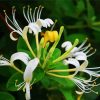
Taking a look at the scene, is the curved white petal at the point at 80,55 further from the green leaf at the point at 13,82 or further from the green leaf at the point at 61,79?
the green leaf at the point at 13,82

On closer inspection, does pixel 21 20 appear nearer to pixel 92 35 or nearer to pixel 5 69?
pixel 5 69

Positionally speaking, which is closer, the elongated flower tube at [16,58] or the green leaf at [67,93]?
the elongated flower tube at [16,58]

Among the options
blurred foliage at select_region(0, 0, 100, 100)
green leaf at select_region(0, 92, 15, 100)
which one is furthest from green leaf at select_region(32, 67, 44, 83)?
green leaf at select_region(0, 92, 15, 100)

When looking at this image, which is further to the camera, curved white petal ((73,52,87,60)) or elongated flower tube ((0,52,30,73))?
curved white petal ((73,52,87,60))

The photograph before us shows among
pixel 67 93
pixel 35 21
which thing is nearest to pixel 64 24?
pixel 35 21

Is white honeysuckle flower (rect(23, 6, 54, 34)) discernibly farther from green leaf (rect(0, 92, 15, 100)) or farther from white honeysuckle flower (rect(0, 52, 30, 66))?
green leaf (rect(0, 92, 15, 100))

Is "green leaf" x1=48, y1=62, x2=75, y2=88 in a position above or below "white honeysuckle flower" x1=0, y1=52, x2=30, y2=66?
below

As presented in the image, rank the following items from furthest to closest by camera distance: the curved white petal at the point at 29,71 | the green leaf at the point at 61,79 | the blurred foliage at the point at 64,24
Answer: the blurred foliage at the point at 64,24
the green leaf at the point at 61,79
the curved white petal at the point at 29,71

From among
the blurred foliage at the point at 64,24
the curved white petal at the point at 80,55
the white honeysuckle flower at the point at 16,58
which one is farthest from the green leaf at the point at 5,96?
the curved white petal at the point at 80,55
